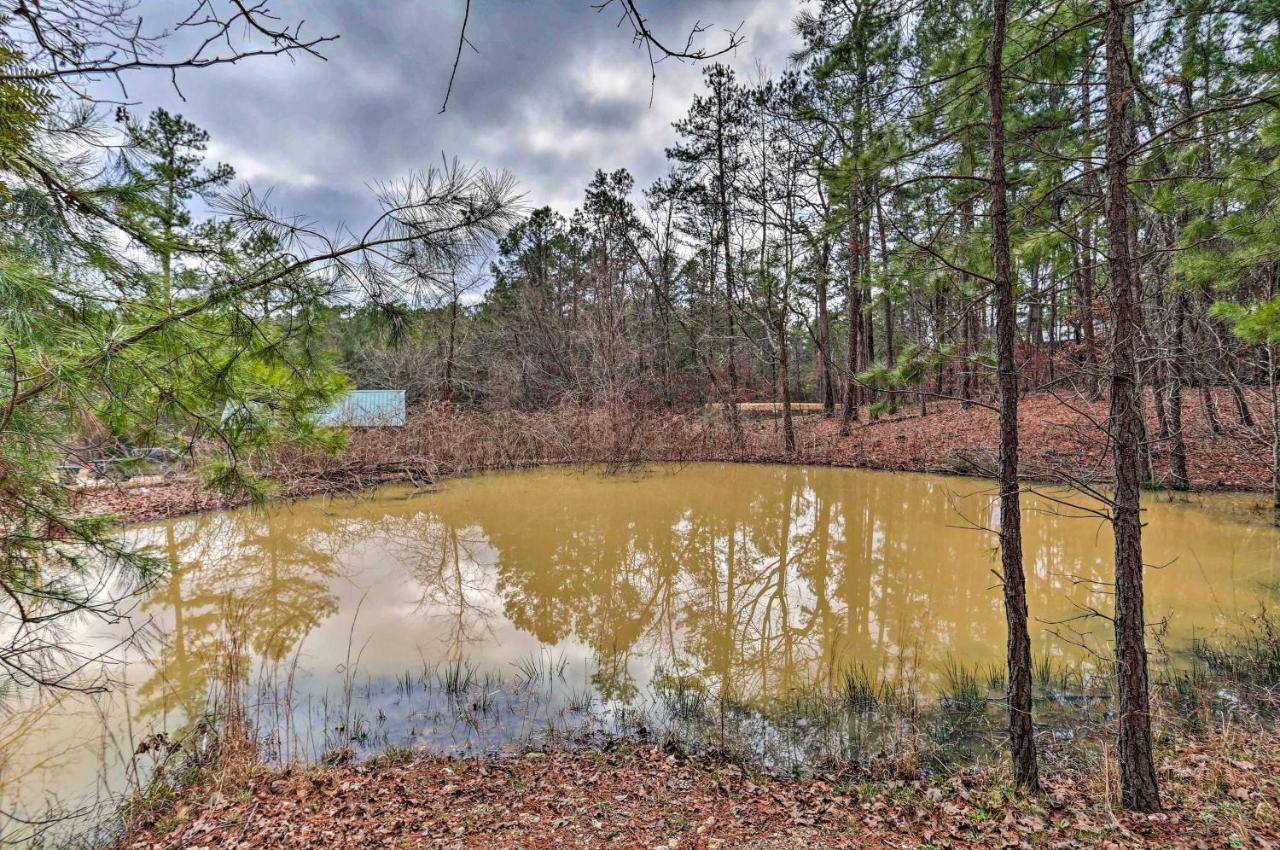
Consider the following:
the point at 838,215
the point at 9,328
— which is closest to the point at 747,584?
the point at 838,215

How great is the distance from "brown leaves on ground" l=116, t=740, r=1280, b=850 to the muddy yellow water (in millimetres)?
652

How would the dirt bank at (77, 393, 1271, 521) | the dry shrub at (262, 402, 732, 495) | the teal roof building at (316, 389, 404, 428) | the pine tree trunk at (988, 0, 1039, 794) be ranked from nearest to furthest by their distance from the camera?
the pine tree trunk at (988, 0, 1039, 794), the dirt bank at (77, 393, 1271, 521), the dry shrub at (262, 402, 732, 495), the teal roof building at (316, 389, 404, 428)

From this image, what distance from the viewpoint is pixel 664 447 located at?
15.3 meters

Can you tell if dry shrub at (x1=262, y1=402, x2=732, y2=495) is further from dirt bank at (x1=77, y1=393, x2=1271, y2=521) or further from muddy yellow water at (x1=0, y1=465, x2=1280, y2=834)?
muddy yellow water at (x1=0, y1=465, x2=1280, y2=834)

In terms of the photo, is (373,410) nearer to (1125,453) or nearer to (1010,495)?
(1010,495)

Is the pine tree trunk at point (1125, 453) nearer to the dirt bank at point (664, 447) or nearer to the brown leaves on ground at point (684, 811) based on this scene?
the brown leaves on ground at point (684, 811)

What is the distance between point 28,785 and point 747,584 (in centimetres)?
616

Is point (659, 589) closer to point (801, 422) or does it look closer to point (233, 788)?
point (233, 788)

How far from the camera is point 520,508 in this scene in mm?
10695

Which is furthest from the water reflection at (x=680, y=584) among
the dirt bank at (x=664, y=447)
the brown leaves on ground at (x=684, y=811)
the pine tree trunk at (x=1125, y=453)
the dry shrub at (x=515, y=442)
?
the dry shrub at (x=515, y=442)

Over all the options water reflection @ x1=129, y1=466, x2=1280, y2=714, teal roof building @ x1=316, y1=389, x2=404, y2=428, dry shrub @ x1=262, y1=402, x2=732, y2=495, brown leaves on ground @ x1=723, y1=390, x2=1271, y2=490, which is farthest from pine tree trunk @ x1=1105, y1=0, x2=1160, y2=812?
teal roof building @ x1=316, y1=389, x2=404, y2=428

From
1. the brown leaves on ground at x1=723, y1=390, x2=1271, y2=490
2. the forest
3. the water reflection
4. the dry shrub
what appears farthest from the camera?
the dry shrub

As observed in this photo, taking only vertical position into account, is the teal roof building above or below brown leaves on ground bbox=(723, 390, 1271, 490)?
above

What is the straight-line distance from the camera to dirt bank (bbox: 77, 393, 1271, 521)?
10086 mm
